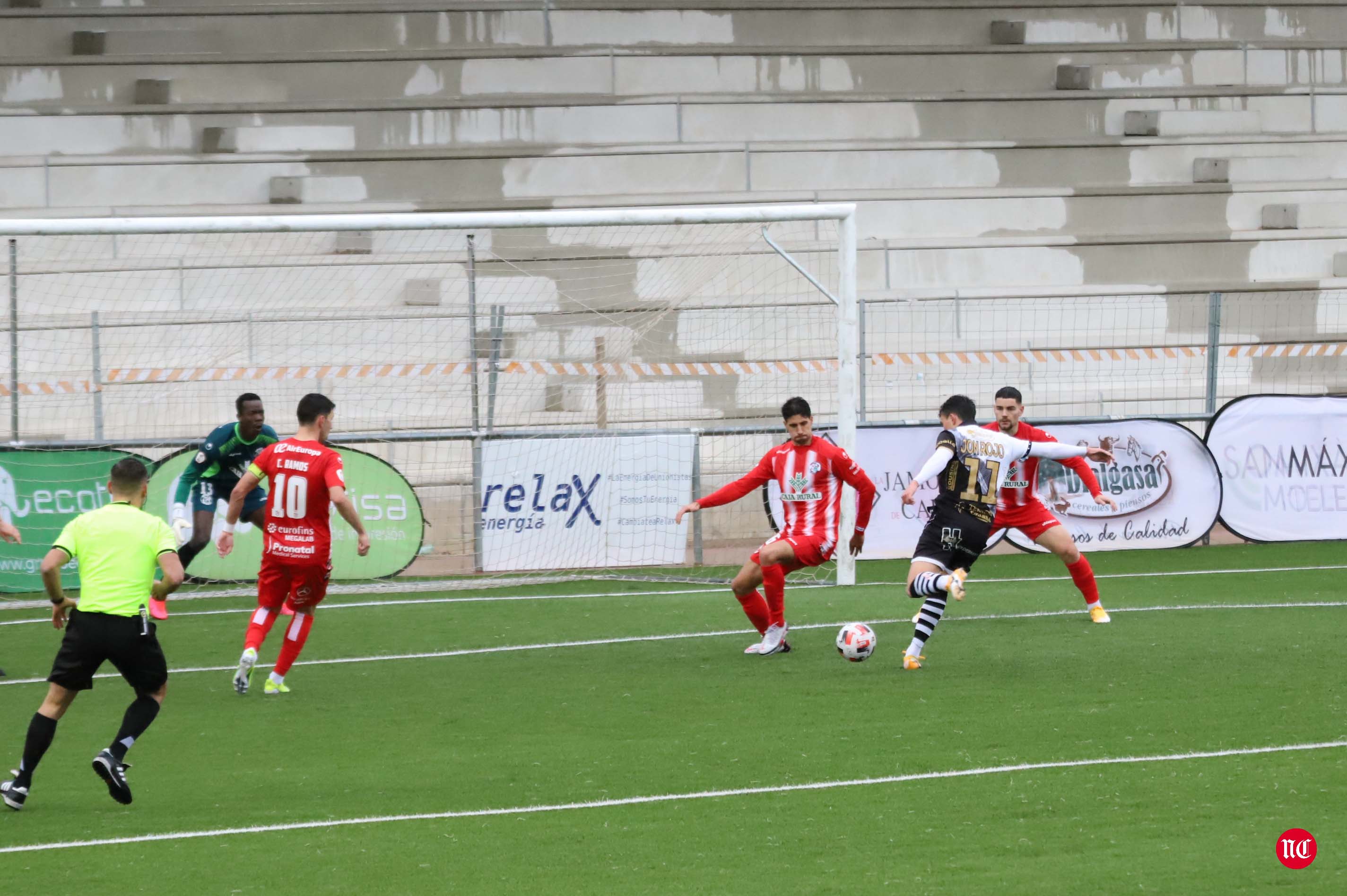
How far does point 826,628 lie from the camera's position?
11.2m

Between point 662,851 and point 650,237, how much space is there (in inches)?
583

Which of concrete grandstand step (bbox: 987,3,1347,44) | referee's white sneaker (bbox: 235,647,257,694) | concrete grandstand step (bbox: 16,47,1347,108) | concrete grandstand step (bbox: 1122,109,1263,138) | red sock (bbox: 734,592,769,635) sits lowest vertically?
referee's white sneaker (bbox: 235,647,257,694)

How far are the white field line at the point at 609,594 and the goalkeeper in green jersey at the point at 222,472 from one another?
0.81m

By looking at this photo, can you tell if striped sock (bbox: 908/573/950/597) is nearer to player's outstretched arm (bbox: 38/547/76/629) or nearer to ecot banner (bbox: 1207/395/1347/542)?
player's outstretched arm (bbox: 38/547/76/629)

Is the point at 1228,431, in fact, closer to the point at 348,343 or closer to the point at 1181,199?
the point at 1181,199

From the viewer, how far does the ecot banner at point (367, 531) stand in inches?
563

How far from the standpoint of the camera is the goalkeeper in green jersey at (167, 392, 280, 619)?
1190 centimetres

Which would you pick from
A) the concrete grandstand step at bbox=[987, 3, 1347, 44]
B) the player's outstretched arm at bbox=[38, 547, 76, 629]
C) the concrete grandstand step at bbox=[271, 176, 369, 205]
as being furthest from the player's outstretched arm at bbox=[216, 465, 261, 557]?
the concrete grandstand step at bbox=[987, 3, 1347, 44]

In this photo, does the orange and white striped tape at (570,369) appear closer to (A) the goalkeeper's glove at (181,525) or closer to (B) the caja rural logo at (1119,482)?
(B) the caja rural logo at (1119,482)

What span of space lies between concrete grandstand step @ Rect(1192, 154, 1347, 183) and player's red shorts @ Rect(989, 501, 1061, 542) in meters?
12.8

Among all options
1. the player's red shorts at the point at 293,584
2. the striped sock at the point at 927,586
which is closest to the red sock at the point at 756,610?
the striped sock at the point at 927,586

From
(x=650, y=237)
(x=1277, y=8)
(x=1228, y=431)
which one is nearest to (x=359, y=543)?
(x=1228, y=431)

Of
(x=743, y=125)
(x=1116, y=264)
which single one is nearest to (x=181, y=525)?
(x=743, y=125)

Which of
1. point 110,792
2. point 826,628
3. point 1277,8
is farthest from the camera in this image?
point 1277,8
